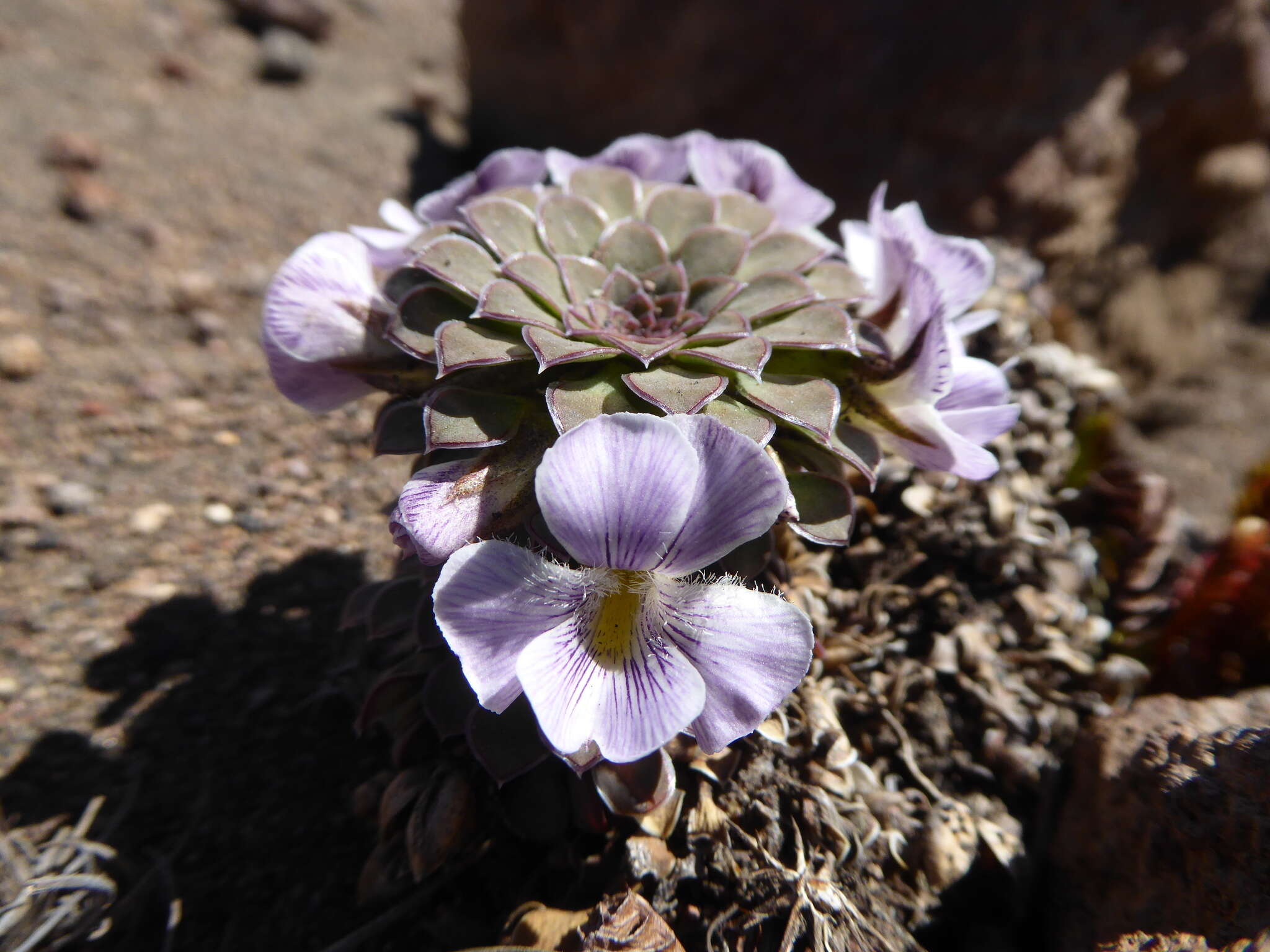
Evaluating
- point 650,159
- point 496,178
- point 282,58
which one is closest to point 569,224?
point 496,178

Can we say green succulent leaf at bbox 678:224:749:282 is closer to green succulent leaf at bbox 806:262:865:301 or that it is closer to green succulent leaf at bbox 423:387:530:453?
green succulent leaf at bbox 806:262:865:301

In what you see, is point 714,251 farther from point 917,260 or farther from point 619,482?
point 619,482

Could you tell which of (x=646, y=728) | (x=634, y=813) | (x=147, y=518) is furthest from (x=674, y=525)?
(x=147, y=518)

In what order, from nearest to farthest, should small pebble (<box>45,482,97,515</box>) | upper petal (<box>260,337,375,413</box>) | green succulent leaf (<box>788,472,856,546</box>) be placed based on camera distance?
green succulent leaf (<box>788,472,856,546</box>), upper petal (<box>260,337,375,413</box>), small pebble (<box>45,482,97,515</box>)

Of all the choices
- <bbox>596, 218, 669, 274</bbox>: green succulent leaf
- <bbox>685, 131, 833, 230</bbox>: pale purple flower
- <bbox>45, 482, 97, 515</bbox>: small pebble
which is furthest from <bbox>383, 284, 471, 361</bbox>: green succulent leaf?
<bbox>45, 482, 97, 515</bbox>: small pebble

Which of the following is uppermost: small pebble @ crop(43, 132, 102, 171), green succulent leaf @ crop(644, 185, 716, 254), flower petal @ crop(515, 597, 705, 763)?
small pebble @ crop(43, 132, 102, 171)

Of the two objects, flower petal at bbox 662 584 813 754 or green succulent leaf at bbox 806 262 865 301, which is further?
green succulent leaf at bbox 806 262 865 301

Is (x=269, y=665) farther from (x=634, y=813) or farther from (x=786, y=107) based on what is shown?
(x=786, y=107)
